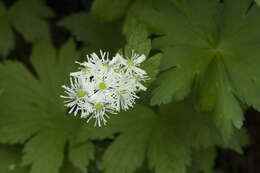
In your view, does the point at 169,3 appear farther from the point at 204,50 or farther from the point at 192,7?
the point at 204,50

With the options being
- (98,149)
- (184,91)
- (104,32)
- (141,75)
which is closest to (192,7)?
(184,91)

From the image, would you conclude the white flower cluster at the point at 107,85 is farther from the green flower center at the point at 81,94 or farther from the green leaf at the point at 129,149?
the green leaf at the point at 129,149

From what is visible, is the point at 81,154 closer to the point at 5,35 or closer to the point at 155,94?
the point at 155,94

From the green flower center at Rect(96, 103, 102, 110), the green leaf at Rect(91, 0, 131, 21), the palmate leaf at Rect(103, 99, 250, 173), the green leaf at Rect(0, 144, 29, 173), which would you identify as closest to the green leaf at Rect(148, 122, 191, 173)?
the palmate leaf at Rect(103, 99, 250, 173)

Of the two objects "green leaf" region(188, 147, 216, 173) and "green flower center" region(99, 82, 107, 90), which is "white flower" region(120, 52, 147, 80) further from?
"green leaf" region(188, 147, 216, 173)

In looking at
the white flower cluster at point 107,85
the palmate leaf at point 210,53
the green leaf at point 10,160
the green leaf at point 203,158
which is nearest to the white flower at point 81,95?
the white flower cluster at point 107,85
